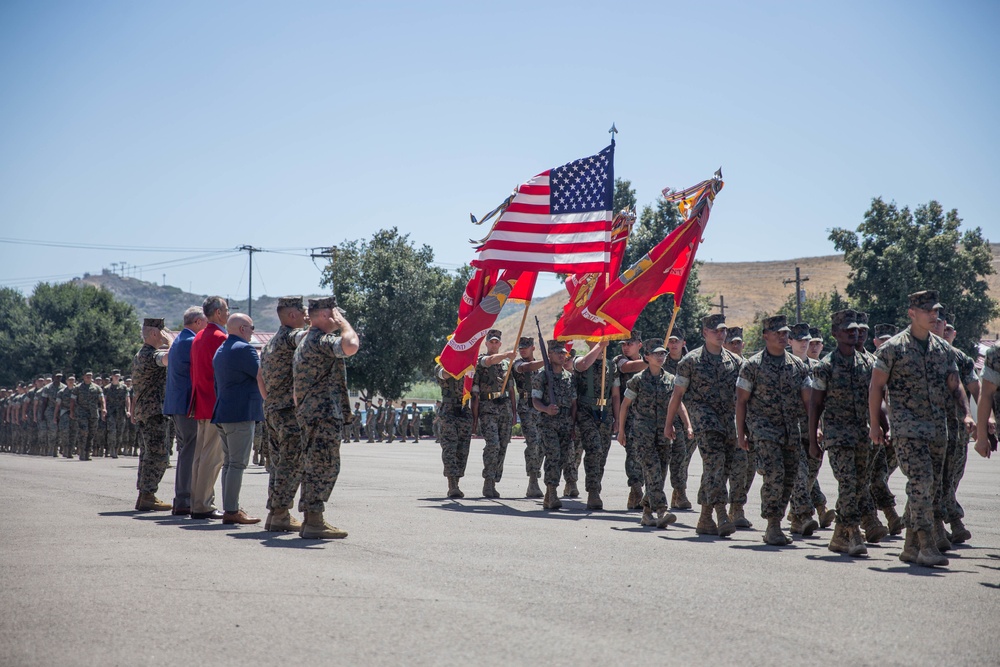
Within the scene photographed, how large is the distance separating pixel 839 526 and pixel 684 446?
3.44 metres

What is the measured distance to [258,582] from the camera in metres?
6.41

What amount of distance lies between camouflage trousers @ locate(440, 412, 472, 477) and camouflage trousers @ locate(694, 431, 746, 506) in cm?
508

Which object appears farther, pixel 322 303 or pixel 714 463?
pixel 714 463

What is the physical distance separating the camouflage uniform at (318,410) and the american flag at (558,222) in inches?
253

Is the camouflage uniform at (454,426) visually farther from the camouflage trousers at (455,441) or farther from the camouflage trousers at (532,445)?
the camouflage trousers at (532,445)

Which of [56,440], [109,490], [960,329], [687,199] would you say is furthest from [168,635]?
[960,329]

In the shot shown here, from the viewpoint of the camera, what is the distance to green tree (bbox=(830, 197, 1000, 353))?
5900 centimetres

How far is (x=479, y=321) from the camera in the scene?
14875 mm

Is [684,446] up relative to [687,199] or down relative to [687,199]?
down

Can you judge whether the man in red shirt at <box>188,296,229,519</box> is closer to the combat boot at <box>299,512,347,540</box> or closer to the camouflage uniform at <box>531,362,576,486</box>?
the combat boot at <box>299,512,347,540</box>

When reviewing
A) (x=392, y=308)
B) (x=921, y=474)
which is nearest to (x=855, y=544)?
(x=921, y=474)

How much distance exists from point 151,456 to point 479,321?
207 inches

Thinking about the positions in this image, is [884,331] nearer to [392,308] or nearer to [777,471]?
[777,471]

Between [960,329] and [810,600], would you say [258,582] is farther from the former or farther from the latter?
Answer: [960,329]
